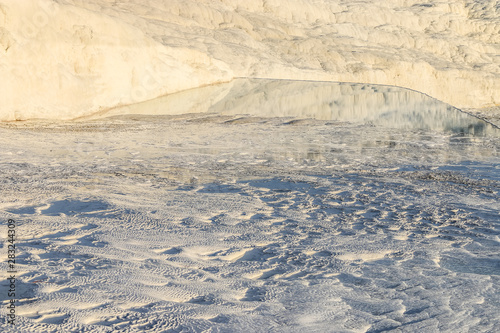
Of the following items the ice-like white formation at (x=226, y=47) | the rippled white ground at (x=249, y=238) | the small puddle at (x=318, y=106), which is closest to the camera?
the rippled white ground at (x=249, y=238)

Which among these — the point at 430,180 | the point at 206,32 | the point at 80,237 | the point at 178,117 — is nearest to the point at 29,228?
the point at 80,237

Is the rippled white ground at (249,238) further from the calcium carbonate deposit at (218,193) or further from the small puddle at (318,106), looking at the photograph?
the small puddle at (318,106)

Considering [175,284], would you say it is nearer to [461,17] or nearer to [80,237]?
[80,237]

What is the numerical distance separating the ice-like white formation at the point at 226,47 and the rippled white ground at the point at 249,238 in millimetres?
3268

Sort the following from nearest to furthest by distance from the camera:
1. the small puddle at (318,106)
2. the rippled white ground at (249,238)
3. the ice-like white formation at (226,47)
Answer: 1. the rippled white ground at (249,238)
2. the ice-like white formation at (226,47)
3. the small puddle at (318,106)

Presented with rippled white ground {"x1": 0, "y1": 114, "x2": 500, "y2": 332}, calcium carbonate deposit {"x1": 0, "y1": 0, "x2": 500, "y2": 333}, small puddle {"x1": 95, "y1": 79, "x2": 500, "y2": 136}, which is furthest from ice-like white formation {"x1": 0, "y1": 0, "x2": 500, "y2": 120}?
rippled white ground {"x1": 0, "y1": 114, "x2": 500, "y2": 332}

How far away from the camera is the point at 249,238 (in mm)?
4281

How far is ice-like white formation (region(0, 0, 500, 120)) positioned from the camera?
11070 mm

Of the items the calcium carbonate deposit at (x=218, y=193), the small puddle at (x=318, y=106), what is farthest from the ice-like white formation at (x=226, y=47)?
the small puddle at (x=318, y=106)

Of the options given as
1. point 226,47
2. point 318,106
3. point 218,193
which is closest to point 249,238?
point 218,193

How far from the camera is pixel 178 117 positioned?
1184cm

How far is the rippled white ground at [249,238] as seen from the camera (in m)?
3.03

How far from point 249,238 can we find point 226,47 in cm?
1386

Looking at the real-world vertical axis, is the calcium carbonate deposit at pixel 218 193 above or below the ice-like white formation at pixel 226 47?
below
